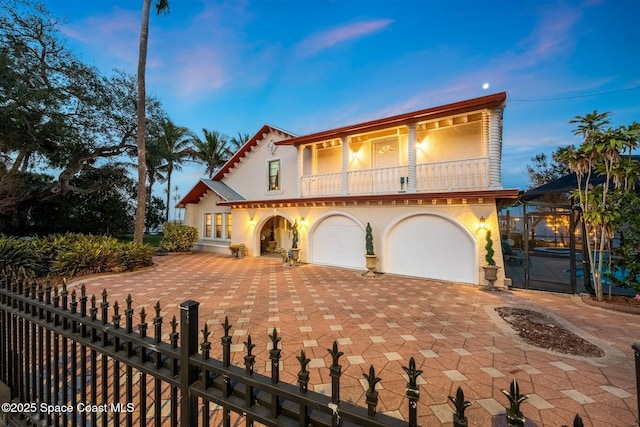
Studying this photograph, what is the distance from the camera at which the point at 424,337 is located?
4.39 m

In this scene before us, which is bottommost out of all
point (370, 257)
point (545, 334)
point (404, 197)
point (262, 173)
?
point (545, 334)

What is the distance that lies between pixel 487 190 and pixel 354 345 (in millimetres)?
6795

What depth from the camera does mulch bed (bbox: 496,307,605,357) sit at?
402 cm

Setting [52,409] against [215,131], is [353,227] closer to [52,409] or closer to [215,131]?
[52,409]

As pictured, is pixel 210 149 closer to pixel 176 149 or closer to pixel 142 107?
pixel 176 149

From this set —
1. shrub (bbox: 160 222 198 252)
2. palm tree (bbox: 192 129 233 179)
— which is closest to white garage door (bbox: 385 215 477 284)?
shrub (bbox: 160 222 198 252)

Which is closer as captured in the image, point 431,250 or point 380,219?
point 431,250

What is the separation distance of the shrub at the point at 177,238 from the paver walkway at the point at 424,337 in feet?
22.7

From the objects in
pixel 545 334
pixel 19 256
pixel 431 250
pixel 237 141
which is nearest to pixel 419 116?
pixel 431 250

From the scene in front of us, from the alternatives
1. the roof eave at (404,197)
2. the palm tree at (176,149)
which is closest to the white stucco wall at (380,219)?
the roof eave at (404,197)

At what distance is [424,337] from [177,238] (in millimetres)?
15482

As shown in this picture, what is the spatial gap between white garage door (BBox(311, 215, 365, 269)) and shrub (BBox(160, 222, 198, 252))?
8959 mm

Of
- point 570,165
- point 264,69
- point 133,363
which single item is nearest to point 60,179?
point 264,69

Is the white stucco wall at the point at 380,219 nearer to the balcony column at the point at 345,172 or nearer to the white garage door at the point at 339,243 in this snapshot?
the white garage door at the point at 339,243
